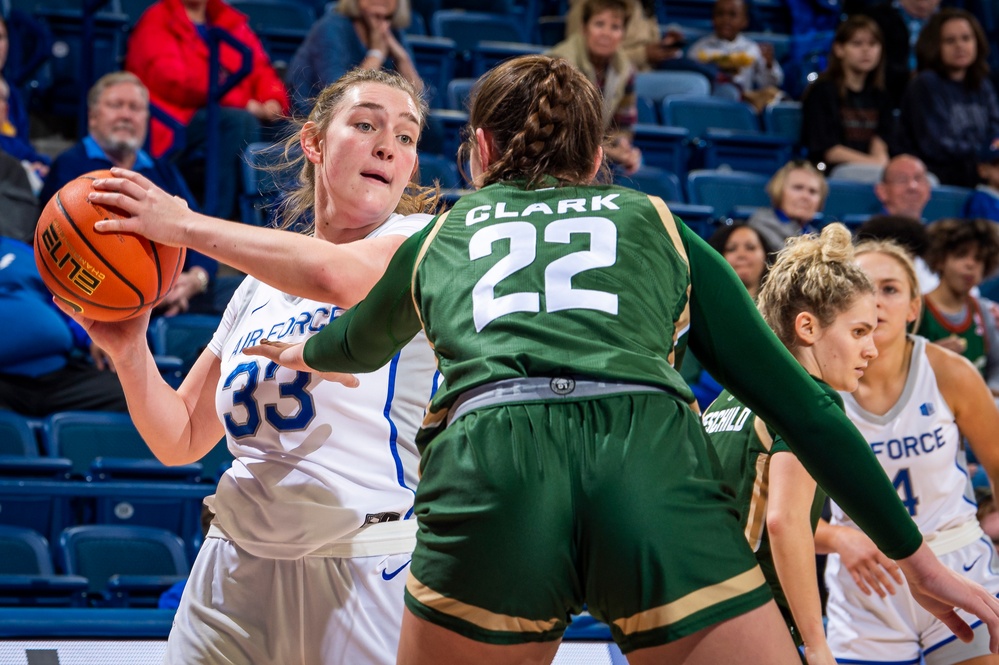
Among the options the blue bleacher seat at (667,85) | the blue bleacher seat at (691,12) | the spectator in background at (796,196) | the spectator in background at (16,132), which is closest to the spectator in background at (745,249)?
the spectator in background at (796,196)

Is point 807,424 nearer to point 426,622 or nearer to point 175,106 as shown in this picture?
point 426,622

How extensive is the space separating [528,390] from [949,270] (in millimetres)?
4638

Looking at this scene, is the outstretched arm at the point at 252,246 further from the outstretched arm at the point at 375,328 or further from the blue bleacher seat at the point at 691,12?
the blue bleacher seat at the point at 691,12

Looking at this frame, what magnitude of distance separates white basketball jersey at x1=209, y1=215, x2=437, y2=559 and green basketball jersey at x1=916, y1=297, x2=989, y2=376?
12.7 ft

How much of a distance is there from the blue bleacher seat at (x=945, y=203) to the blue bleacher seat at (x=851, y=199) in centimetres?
34

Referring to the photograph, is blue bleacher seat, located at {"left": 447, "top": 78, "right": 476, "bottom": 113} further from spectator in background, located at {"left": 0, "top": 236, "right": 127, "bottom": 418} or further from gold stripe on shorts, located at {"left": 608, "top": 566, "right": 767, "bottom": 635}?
gold stripe on shorts, located at {"left": 608, "top": 566, "right": 767, "bottom": 635}

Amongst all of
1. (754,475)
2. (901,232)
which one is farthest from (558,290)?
(901,232)

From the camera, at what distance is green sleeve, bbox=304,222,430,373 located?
1.90 metres

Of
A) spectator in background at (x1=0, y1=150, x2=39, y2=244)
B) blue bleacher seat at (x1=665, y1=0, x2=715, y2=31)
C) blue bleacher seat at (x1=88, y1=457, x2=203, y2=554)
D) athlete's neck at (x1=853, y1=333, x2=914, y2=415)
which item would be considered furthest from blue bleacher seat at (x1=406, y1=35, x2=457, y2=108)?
athlete's neck at (x1=853, y1=333, x2=914, y2=415)

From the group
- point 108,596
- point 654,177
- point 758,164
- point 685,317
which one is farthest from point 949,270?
point 685,317

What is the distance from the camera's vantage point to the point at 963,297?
5.86m

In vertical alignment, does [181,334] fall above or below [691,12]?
below

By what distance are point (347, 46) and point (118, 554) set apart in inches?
132

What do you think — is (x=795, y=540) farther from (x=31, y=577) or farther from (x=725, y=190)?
(x=725, y=190)
